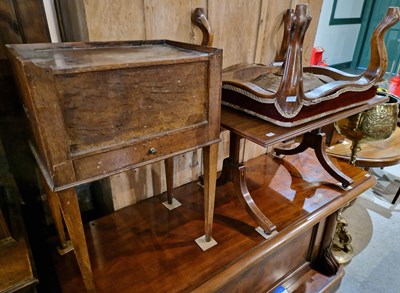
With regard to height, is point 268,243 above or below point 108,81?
below

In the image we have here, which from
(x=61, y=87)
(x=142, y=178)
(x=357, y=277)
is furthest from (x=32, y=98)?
(x=357, y=277)

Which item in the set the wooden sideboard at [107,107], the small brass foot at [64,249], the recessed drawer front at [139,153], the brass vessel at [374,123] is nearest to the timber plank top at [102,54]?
the wooden sideboard at [107,107]

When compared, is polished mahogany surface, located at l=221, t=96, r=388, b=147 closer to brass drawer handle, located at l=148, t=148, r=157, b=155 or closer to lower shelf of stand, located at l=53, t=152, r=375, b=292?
brass drawer handle, located at l=148, t=148, r=157, b=155

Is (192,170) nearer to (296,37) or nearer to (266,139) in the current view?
(266,139)

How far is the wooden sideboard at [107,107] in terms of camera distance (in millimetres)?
476

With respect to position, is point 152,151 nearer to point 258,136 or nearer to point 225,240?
point 258,136

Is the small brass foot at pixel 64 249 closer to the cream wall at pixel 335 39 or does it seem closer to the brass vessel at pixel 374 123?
the brass vessel at pixel 374 123

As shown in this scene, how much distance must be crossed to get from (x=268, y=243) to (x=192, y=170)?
42 cm

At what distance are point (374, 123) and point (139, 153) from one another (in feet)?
3.17

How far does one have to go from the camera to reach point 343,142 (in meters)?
1.66

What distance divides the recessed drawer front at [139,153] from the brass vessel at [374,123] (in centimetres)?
77

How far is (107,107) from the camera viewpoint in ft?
1.72

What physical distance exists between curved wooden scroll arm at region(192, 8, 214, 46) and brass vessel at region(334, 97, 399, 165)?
68 cm

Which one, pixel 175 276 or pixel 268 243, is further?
pixel 268 243
